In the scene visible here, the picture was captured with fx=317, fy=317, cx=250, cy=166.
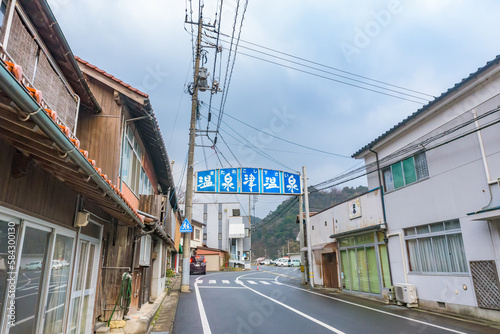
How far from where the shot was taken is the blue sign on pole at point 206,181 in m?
19.2

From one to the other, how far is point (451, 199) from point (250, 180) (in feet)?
37.5

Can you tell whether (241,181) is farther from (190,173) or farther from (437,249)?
(437,249)

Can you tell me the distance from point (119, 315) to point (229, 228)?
49.0m

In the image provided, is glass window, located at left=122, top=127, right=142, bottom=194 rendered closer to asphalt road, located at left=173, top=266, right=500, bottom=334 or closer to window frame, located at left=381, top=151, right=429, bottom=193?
Answer: asphalt road, located at left=173, top=266, right=500, bottom=334

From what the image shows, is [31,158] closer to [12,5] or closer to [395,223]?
[12,5]

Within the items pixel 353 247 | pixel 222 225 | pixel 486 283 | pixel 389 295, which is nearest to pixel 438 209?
pixel 486 283

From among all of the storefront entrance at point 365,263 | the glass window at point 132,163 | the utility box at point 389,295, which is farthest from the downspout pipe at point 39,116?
the storefront entrance at point 365,263

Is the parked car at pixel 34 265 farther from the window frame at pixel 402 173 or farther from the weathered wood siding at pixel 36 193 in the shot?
the window frame at pixel 402 173

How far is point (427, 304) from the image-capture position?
36.2 feet

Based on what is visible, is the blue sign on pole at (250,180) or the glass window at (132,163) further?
the blue sign on pole at (250,180)

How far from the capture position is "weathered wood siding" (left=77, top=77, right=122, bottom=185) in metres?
7.48

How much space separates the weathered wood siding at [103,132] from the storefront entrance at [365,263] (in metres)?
11.4

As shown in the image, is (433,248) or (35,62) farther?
(433,248)

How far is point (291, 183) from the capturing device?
67.9 ft
